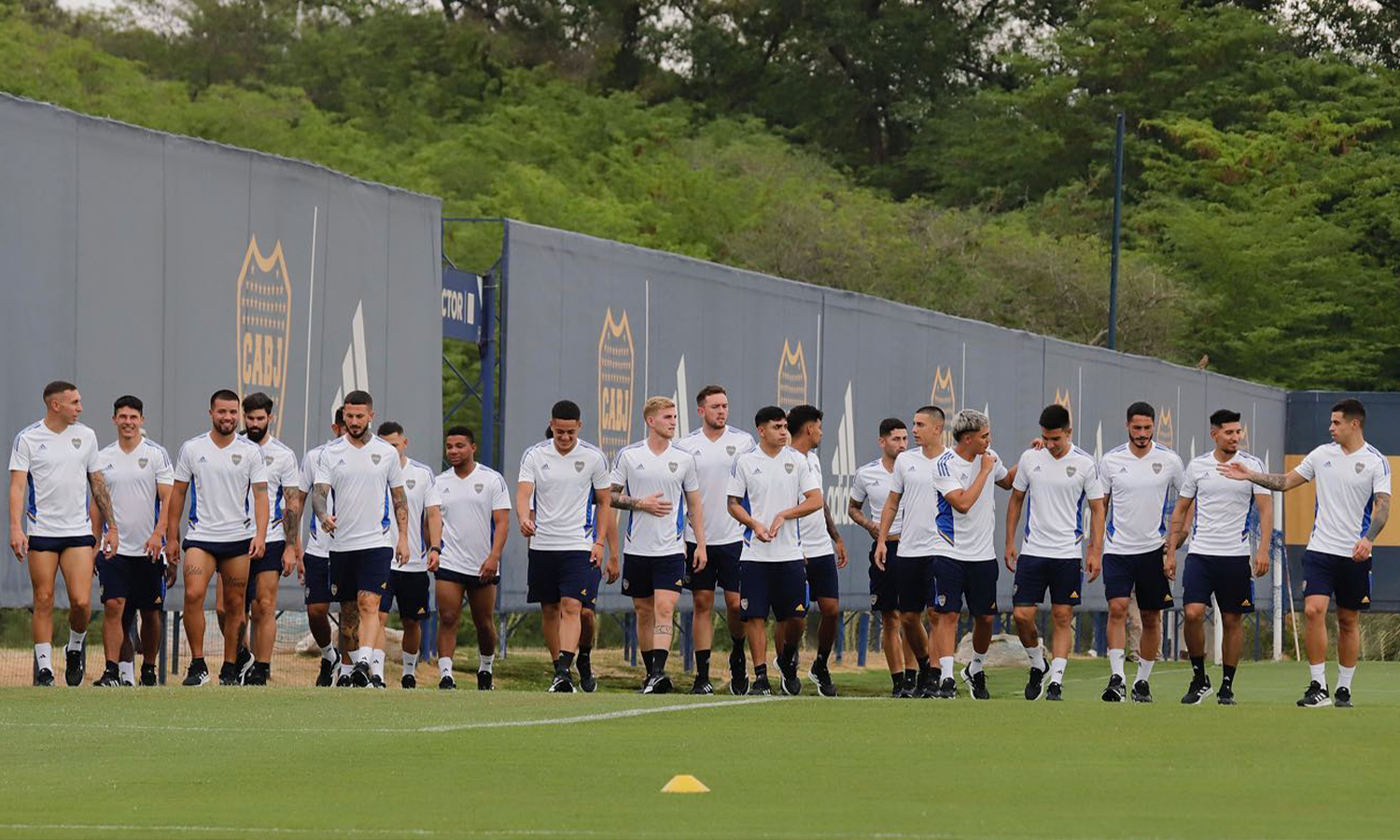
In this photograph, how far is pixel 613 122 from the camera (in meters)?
55.9

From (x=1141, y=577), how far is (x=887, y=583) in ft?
7.18

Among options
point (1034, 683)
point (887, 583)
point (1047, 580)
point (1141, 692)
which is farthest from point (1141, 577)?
point (887, 583)

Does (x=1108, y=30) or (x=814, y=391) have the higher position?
(x=1108, y=30)

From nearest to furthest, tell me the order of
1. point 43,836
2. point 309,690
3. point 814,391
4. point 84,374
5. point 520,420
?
point 43,836, point 309,690, point 84,374, point 520,420, point 814,391

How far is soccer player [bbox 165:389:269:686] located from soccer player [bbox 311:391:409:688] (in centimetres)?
50

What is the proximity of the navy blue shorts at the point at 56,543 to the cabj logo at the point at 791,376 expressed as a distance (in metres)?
11.4

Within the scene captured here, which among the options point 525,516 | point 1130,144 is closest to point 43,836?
point 525,516

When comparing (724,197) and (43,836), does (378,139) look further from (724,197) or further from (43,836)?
(43,836)

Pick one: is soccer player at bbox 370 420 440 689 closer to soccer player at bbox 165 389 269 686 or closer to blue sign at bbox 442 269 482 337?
soccer player at bbox 165 389 269 686

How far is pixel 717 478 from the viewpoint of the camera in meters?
18.6

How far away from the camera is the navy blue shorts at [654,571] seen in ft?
61.3

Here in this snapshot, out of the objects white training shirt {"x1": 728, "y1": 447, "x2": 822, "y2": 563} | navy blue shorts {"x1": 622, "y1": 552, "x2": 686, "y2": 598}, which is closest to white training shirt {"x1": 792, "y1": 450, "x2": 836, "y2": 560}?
white training shirt {"x1": 728, "y1": 447, "x2": 822, "y2": 563}

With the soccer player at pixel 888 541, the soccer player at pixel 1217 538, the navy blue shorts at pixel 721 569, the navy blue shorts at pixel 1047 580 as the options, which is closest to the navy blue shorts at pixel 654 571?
the navy blue shorts at pixel 721 569

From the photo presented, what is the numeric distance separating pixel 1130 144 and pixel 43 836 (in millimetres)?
52973
